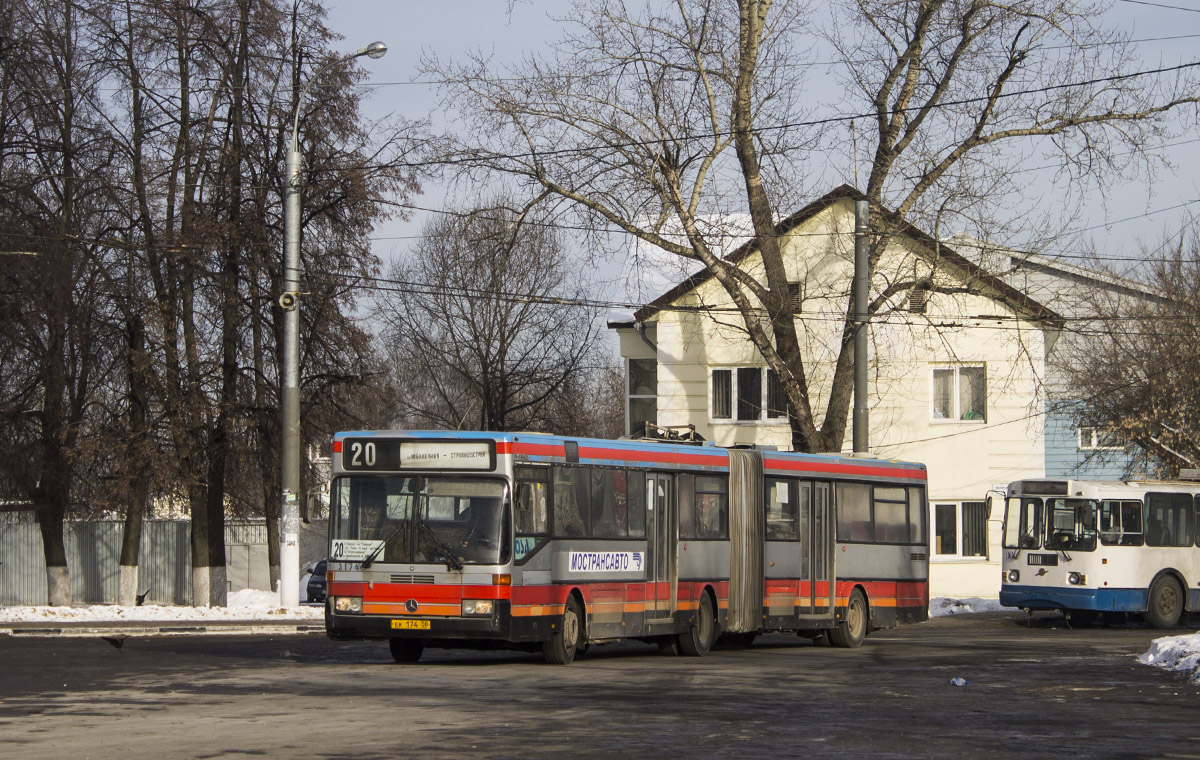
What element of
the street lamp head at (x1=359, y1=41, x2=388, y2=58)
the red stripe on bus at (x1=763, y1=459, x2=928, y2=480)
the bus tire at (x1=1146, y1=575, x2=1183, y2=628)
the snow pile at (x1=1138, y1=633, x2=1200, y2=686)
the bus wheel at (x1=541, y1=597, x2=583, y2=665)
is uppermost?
the street lamp head at (x1=359, y1=41, x2=388, y2=58)

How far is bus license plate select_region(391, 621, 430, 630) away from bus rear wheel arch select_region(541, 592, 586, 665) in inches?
61.3

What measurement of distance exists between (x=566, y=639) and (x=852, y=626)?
23.0 feet

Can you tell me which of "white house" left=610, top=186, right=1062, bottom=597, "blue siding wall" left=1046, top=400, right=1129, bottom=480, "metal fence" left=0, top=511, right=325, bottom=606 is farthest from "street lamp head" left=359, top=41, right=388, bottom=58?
"blue siding wall" left=1046, top=400, right=1129, bottom=480

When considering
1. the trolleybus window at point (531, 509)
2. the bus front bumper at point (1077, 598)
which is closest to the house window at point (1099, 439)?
the bus front bumper at point (1077, 598)

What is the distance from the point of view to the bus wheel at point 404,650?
1823 centimetres

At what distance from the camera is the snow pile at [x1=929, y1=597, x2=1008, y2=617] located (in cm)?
3228

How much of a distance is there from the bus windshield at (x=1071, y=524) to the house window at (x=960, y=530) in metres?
8.99

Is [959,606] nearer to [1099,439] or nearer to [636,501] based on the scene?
[1099,439]

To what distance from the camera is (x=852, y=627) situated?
76.1ft

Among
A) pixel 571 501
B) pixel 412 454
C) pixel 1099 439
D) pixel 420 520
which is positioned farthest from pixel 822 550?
pixel 1099 439

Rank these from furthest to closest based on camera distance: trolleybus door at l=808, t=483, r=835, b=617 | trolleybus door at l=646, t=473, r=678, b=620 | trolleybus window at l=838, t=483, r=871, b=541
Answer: trolleybus window at l=838, t=483, r=871, b=541 < trolleybus door at l=808, t=483, r=835, b=617 < trolleybus door at l=646, t=473, r=678, b=620

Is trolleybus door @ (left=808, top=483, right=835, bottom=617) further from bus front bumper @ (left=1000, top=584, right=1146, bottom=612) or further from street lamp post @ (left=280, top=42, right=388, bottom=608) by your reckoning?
street lamp post @ (left=280, top=42, right=388, bottom=608)

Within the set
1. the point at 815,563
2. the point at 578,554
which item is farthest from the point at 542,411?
the point at 578,554

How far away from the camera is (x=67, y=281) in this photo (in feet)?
96.6
